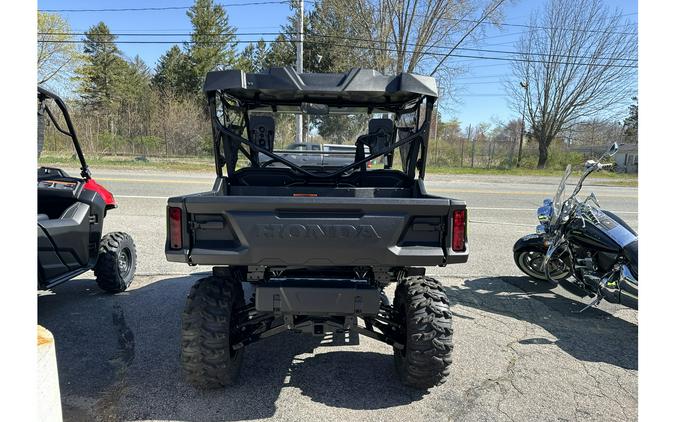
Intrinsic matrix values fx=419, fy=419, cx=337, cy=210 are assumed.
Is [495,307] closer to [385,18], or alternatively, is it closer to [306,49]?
[385,18]

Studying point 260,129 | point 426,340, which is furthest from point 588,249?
point 260,129

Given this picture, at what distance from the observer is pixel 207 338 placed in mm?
2629

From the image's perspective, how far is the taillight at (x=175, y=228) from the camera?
2.48 meters

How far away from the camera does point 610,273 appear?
12.9ft

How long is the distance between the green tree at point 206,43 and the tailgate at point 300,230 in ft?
135

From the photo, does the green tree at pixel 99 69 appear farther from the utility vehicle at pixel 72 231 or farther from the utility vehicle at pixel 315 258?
the utility vehicle at pixel 315 258

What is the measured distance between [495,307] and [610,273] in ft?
3.64

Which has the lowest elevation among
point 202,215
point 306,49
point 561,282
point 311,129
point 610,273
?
point 561,282

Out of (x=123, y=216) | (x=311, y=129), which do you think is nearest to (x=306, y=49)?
(x=123, y=216)

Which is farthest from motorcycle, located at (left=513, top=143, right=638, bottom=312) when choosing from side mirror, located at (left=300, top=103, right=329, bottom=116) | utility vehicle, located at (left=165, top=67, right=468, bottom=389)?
side mirror, located at (left=300, top=103, right=329, bottom=116)

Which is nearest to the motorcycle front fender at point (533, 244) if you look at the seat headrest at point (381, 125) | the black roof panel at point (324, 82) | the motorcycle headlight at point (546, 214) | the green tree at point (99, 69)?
the motorcycle headlight at point (546, 214)

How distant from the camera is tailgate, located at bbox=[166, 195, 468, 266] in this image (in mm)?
2416

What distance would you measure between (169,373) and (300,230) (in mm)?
1539

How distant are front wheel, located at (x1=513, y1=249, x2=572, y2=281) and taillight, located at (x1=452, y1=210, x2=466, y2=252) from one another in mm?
2651
